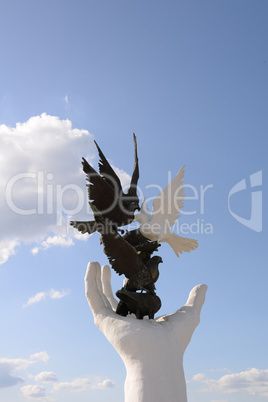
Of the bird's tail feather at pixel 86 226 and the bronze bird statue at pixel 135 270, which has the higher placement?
the bird's tail feather at pixel 86 226

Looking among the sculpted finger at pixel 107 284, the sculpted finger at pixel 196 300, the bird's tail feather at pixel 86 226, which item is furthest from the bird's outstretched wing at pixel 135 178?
the sculpted finger at pixel 196 300

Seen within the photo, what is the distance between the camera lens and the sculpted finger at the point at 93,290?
808 cm

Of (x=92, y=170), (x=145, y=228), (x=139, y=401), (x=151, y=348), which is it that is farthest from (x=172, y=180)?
(x=139, y=401)

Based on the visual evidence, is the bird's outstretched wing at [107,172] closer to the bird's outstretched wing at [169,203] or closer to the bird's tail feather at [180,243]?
the bird's outstretched wing at [169,203]

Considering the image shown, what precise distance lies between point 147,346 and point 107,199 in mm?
2814

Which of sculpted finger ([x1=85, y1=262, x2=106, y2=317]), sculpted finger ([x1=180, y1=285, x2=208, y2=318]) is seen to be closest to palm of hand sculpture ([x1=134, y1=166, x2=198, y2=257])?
sculpted finger ([x1=180, y1=285, x2=208, y2=318])

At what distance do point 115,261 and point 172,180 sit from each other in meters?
2.24

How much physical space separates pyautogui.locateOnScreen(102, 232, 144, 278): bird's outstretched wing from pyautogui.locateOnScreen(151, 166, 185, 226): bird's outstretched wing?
1031mm

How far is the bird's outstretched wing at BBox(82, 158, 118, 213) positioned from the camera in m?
8.08

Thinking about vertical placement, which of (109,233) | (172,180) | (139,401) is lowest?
(139,401)

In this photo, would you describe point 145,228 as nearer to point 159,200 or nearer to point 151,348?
point 159,200

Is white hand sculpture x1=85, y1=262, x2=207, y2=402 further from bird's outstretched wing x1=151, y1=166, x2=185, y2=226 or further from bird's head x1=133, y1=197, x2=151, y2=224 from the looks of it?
bird's outstretched wing x1=151, y1=166, x2=185, y2=226

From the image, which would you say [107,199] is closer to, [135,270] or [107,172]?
[107,172]

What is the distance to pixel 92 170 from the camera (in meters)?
8.11
